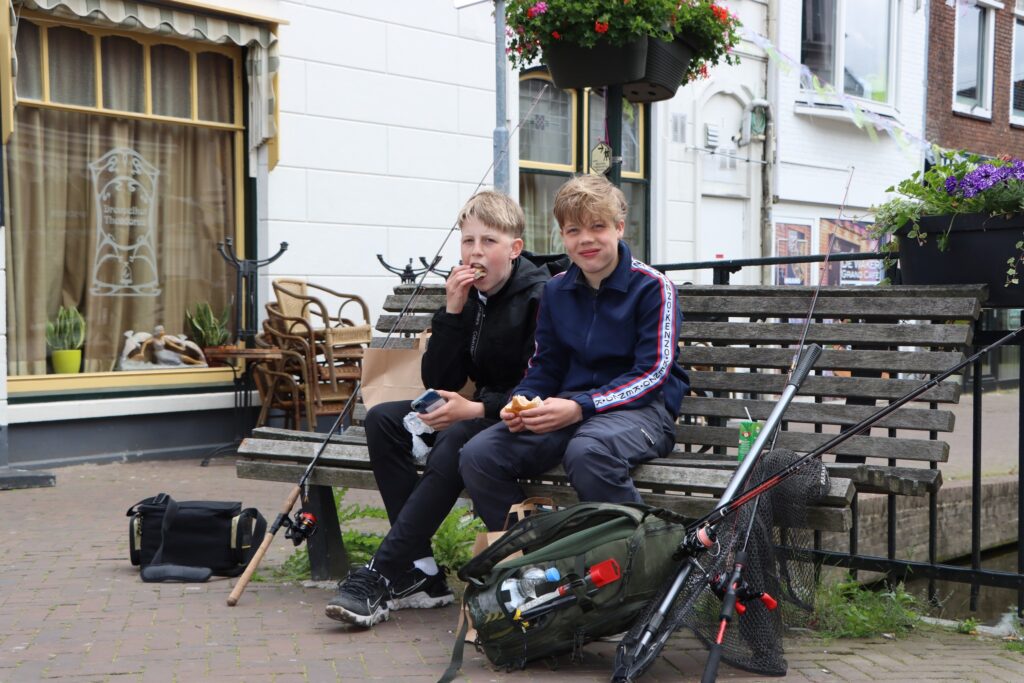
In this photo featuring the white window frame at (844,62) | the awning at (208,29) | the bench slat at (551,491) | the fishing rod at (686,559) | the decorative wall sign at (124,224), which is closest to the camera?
the fishing rod at (686,559)

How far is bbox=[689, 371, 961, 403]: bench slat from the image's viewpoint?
4.01 meters

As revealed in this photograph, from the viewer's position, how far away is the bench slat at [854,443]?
388cm

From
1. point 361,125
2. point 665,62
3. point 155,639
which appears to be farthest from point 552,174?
point 155,639

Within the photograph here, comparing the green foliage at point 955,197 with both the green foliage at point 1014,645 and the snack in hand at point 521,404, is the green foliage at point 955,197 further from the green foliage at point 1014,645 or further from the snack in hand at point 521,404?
the snack in hand at point 521,404

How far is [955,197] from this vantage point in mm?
4344

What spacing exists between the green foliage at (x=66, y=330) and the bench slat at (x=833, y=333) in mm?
5488

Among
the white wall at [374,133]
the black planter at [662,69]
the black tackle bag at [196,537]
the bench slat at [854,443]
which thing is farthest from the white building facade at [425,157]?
the bench slat at [854,443]

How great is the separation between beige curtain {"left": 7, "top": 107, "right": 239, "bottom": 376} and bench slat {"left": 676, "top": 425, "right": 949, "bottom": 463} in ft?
18.8

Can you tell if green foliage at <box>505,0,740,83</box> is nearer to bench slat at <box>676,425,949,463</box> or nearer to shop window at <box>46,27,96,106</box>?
bench slat at <box>676,425,949,463</box>

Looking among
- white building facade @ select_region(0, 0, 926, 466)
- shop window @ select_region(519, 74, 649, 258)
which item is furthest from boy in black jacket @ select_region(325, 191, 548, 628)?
shop window @ select_region(519, 74, 649, 258)

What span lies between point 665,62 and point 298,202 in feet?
12.7

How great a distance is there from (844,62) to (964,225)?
1265 cm

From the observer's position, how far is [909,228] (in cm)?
446

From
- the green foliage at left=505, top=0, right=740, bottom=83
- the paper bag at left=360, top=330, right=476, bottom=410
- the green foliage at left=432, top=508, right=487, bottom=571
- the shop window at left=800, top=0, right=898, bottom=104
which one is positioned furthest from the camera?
the shop window at left=800, top=0, right=898, bottom=104
